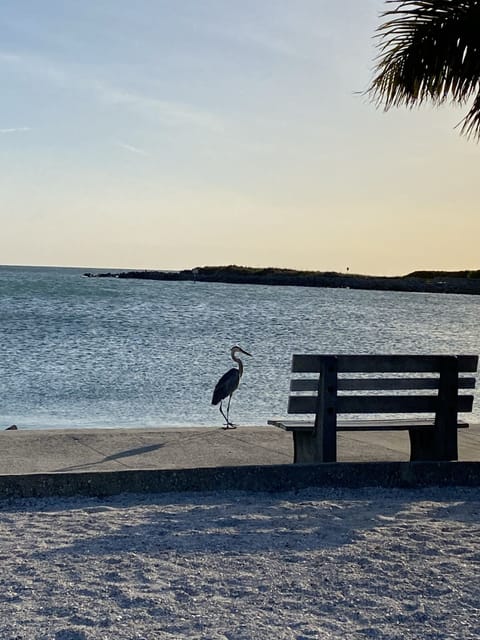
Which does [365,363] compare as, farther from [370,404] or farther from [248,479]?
[248,479]

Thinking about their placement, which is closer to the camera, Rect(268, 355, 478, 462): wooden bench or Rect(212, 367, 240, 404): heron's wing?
Rect(268, 355, 478, 462): wooden bench

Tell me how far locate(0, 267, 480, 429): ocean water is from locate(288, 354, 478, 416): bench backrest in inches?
338

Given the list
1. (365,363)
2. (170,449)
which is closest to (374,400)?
(365,363)

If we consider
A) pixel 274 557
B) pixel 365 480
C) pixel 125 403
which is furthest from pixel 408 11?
pixel 125 403

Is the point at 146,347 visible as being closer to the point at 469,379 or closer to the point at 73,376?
the point at 73,376

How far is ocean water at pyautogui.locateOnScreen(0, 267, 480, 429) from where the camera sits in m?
18.2

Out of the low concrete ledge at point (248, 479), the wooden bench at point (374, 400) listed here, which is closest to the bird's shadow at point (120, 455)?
the low concrete ledge at point (248, 479)

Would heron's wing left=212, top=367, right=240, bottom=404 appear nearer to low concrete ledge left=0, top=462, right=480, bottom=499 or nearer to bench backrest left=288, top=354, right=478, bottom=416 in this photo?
bench backrest left=288, top=354, right=478, bottom=416

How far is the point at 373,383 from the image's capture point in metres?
7.70

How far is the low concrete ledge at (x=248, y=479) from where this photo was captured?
692 centimetres

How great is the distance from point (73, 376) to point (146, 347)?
37.3ft

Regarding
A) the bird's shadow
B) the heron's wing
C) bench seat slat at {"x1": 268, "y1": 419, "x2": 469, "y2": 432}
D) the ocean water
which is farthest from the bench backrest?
the ocean water

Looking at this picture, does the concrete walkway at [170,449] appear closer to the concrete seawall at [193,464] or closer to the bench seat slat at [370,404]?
the concrete seawall at [193,464]

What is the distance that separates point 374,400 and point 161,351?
26.7 metres
